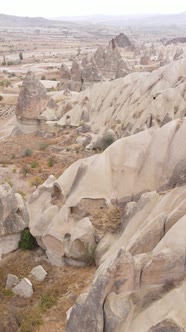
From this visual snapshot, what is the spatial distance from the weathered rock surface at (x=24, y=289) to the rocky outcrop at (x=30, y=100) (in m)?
22.8

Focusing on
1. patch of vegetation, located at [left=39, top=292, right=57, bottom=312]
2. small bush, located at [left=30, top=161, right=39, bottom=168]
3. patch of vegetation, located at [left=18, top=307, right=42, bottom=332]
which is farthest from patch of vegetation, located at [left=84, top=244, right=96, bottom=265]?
small bush, located at [left=30, top=161, right=39, bottom=168]

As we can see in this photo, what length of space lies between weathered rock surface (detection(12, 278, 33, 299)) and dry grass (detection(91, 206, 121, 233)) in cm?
250

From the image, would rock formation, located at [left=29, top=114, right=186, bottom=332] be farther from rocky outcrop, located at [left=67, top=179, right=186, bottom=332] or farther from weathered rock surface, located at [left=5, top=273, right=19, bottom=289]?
weathered rock surface, located at [left=5, top=273, right=19, bottom=289]

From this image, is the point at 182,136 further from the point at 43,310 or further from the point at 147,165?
the point at 43,310

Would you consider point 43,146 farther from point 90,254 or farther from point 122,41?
point 122,41

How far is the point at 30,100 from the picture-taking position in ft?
109

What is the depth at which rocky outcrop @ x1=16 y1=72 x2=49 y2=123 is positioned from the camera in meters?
32.8

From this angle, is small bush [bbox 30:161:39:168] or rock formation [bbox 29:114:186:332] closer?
rock formation [bbox 29:114:186:332]

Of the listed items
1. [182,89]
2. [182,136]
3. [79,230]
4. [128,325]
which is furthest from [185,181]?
[182,89]

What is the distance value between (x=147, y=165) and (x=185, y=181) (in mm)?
2133

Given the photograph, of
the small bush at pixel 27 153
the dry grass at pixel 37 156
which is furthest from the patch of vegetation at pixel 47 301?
the small bush at pixel 27 153

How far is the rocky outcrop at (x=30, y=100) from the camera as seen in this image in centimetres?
3281

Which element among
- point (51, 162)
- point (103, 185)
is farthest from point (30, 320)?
point (51, 162)

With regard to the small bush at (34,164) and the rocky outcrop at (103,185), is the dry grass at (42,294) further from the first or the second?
the small bush at (34,164)
